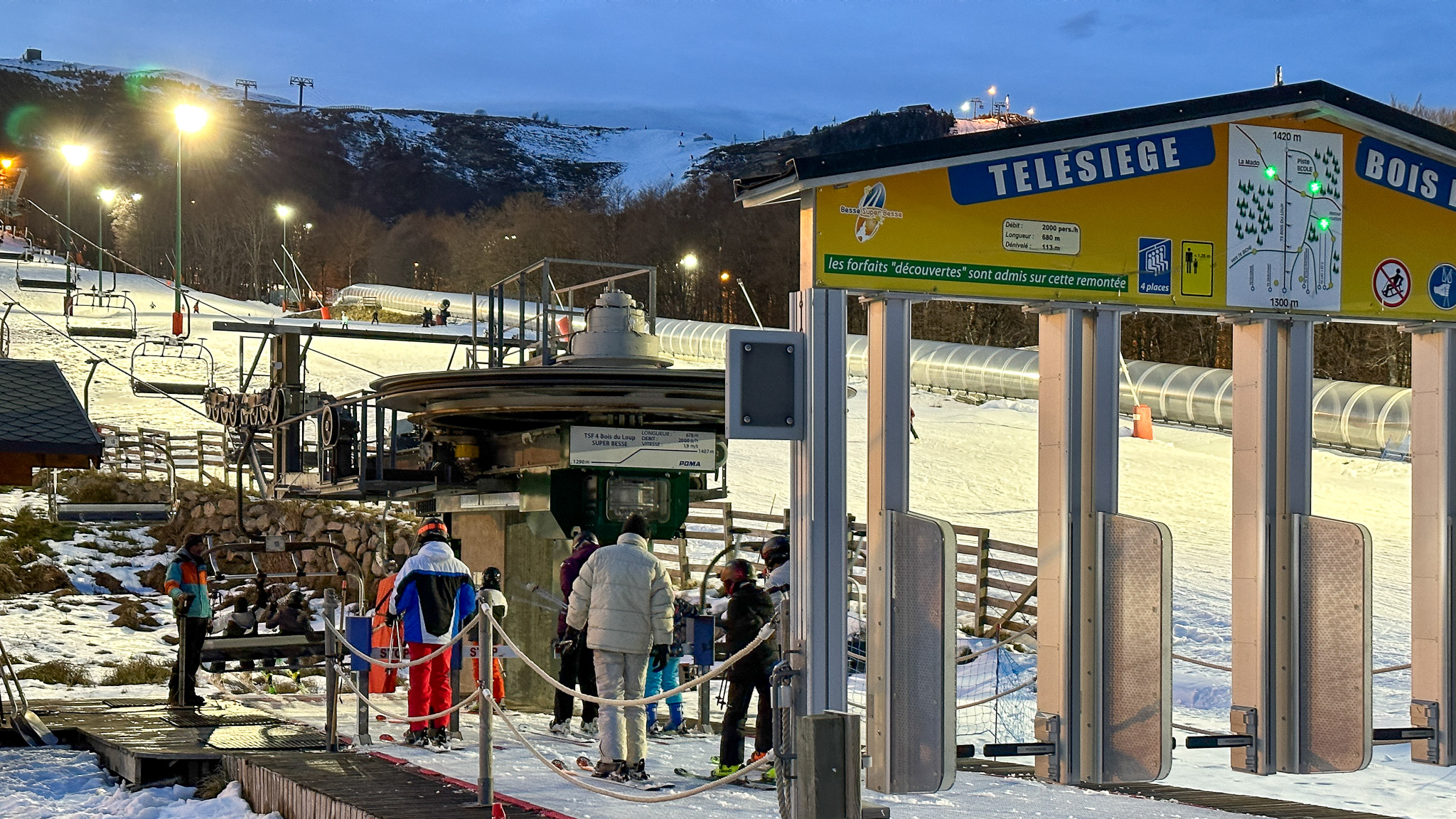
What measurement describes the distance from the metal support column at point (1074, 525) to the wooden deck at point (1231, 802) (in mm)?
2417

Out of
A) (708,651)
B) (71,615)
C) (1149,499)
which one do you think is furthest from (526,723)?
(1149,499)

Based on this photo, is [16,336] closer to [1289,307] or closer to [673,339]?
[673,339]

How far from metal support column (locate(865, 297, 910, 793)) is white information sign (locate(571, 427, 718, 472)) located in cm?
632

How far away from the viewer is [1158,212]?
299 inches

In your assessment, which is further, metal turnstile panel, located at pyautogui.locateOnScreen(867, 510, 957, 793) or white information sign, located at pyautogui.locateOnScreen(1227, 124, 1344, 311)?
white information sign, located at pyautogui.locateOnScreen(1227, 124, 1344, 311)

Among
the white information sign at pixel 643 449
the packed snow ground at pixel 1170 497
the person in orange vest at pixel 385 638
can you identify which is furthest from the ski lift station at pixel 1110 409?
the white information sign at pixel 643 449

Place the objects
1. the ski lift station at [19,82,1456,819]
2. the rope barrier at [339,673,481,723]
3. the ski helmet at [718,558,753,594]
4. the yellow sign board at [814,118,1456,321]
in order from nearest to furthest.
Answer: the ski lift station at [19,82,1456,819] → the yellow sign board at [814,118,1456,321] → the rope barrier at [339,673,481,723] → the ski helmet at [718,558,753,594]

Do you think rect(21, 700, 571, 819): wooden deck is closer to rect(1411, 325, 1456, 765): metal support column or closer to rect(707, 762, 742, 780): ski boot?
rect(707, 762, 742, 780): ski boot

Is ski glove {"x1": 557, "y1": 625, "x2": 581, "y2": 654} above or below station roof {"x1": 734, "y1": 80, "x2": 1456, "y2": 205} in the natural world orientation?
below

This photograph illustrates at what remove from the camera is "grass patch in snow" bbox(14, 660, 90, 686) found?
17328 mm

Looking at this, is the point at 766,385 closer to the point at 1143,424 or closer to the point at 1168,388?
the point at 1143,424

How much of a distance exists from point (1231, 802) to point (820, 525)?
4.38m

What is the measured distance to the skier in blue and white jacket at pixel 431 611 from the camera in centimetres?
1055

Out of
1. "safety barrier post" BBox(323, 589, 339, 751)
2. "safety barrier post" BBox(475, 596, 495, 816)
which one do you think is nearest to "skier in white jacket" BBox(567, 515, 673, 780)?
"safety barrier post" BBox(475, 596, 495, 816)
